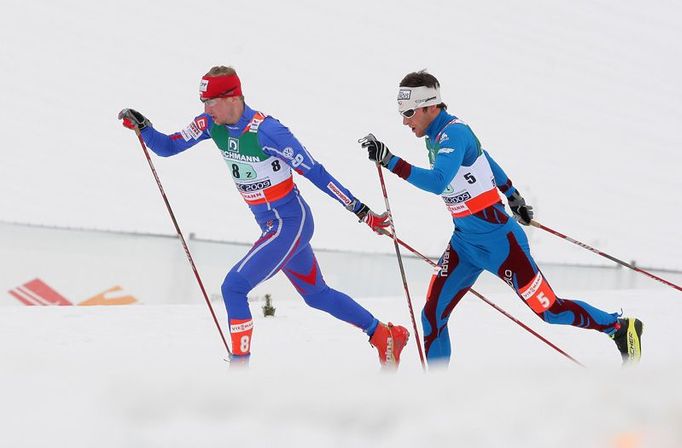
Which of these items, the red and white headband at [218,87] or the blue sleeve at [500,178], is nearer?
the red and white headband at [218,87]

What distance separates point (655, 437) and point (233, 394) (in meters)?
0.65

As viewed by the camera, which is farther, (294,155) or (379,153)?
(294,155)

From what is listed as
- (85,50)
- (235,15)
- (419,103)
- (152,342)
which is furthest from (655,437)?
(235,15)

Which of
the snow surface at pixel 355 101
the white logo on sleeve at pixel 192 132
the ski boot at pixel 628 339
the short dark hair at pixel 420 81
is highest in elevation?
the short dark hair at pixel 420 81

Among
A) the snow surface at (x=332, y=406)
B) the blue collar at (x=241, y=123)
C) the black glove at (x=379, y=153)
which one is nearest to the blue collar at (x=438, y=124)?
the black glove at (x=379, y=153)

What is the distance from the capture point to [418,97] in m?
4.75

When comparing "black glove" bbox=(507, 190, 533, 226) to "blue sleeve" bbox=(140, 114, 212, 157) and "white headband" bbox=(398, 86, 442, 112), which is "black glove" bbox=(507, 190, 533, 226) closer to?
"white headband" bbox=(398, 86, 442, 112)

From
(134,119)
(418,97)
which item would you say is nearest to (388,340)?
(418,97)

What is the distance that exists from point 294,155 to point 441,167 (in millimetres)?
871

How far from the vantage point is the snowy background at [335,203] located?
4.24 feet

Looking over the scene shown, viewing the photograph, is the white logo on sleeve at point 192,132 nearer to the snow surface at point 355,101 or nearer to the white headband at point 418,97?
the white headband at point 418,97

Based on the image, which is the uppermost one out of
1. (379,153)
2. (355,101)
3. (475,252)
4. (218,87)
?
(218,87)

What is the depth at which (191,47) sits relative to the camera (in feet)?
Answer: 61.1

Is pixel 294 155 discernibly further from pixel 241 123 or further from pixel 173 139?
pixel 173 139
